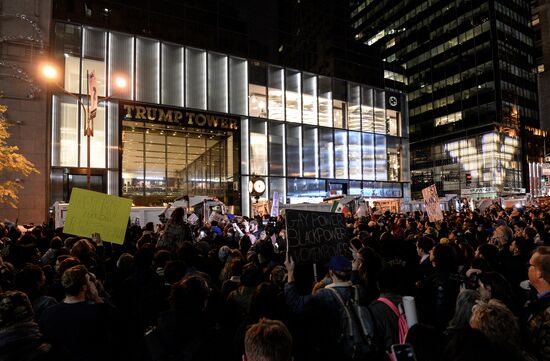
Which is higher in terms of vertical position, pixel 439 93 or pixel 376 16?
pixel 376 16

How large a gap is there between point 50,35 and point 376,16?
106881 mm

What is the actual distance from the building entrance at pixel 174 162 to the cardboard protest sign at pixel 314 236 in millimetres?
27275

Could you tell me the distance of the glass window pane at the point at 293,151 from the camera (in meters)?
38.2

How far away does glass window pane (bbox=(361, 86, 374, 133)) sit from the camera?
4309cm

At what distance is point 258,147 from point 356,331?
33278 mm

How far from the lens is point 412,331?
3252 millimetres

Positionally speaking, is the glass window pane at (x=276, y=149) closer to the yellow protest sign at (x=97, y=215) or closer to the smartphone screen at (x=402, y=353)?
the yellow protest sign at (x=97, y=215)

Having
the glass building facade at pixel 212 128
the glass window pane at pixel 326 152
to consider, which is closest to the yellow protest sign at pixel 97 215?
the glass building facade at pixel 212 128

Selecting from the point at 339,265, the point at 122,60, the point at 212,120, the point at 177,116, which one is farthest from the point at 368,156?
the point at 339,265

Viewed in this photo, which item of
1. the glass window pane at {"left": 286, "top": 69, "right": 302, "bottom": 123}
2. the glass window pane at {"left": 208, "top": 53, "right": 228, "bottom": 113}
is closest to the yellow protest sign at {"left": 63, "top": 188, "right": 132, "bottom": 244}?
the glass window pane at {"left": 208, "top": 53, "right": 228, "bottom": 113}

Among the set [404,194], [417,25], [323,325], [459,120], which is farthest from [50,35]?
[417,25]

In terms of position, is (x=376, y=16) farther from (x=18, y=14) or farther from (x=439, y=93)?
(x=18, y=14)

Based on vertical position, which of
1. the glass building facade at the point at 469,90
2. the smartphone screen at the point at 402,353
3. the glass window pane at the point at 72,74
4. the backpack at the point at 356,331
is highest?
the glass building facade at the point at 469,90

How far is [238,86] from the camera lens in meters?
36.0
